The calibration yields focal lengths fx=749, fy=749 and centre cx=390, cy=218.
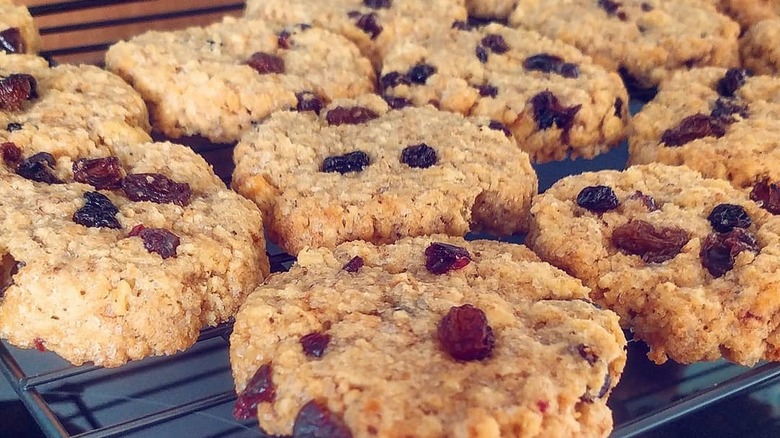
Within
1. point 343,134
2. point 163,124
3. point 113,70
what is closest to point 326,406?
point 343,134

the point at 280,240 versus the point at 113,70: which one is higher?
the point at 113,70

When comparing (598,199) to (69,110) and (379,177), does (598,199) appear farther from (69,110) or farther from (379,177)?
(69,110)

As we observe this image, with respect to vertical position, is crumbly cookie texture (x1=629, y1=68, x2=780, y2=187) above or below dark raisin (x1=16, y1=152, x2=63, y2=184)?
below

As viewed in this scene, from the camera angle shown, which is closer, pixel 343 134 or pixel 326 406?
pixel 326 406

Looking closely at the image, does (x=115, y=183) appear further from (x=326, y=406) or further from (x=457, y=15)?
(x=457, y=15)

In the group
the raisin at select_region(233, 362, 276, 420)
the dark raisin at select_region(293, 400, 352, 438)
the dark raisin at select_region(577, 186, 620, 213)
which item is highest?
the dark raisin at select_region(293, 400, 352, 438)

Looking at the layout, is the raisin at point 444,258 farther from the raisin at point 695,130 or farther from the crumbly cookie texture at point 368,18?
the crumbly cookie texture at point 368,18

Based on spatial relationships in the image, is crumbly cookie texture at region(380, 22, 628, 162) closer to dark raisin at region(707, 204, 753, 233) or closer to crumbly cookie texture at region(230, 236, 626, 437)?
dark raisin at region(707, 204, 753, 233)

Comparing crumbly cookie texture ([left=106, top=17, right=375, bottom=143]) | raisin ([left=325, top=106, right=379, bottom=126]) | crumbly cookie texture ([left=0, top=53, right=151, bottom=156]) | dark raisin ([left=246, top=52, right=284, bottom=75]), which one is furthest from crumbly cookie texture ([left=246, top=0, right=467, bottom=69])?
crumbly cookie texture ([left=0, top=53, right=151, bottom=156])
